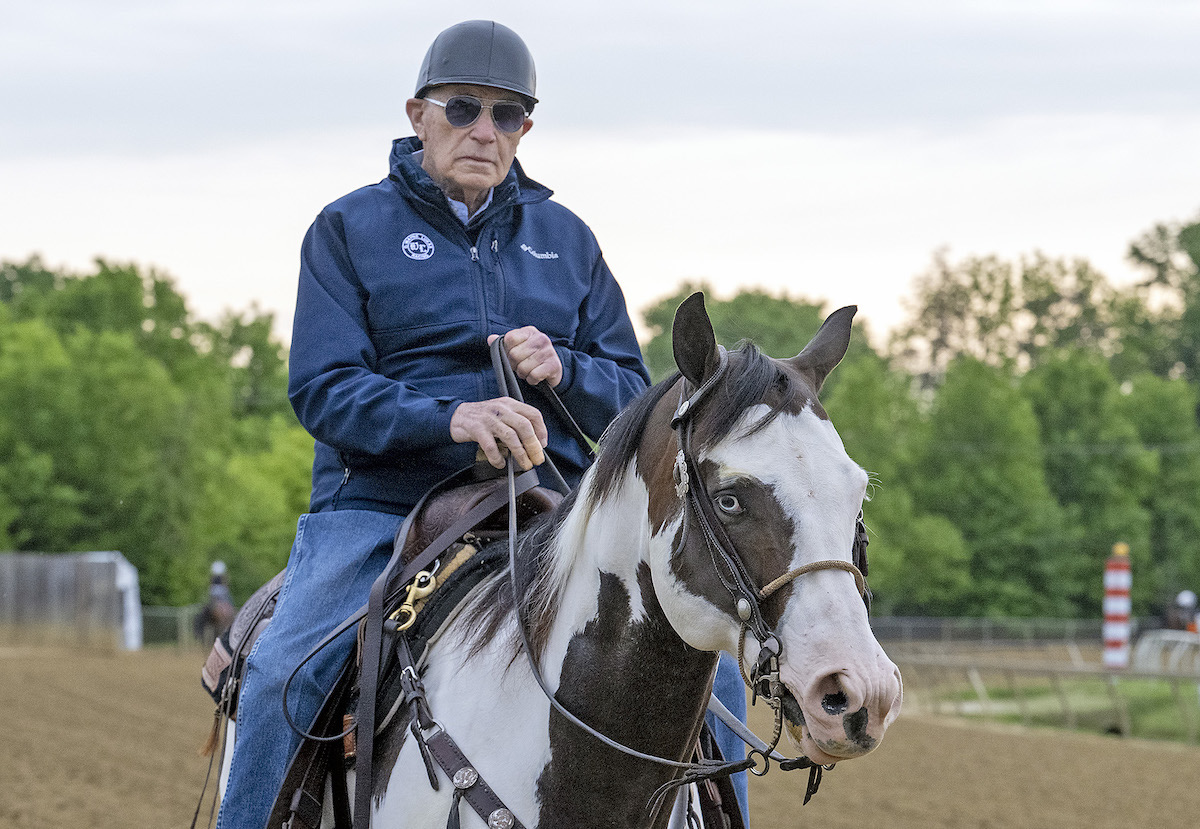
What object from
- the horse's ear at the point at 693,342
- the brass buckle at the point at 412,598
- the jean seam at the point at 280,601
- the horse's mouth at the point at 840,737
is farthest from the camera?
the jean seam at the point at 280,601

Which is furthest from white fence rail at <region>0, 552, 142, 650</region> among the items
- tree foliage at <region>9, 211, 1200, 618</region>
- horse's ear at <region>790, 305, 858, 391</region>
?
horse's ear at <region>790, 305, 858, 391</region>

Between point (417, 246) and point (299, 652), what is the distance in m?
1.11

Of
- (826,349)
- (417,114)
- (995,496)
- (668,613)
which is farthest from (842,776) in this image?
(995,496)

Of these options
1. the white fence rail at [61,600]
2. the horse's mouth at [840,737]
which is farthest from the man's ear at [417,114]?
the white fence rail at [61,600]

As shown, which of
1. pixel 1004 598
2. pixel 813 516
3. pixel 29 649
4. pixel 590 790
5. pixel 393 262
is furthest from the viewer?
pixel 1004 598

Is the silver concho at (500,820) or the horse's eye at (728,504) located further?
the silver concho at (500,820)

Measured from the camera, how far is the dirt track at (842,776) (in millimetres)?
11172

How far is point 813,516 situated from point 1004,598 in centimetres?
4633

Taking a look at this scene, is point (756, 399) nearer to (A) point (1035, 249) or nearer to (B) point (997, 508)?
(B) point (997, 508)

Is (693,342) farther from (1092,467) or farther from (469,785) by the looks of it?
(1092,467)

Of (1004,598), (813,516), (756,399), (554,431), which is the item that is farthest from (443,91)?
(1004,598)

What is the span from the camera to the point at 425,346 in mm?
3854

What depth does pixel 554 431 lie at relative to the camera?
12.8 feet

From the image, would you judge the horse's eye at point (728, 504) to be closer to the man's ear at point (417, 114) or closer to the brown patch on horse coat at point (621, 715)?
the brown patch on horse coat at point (621, 715)
